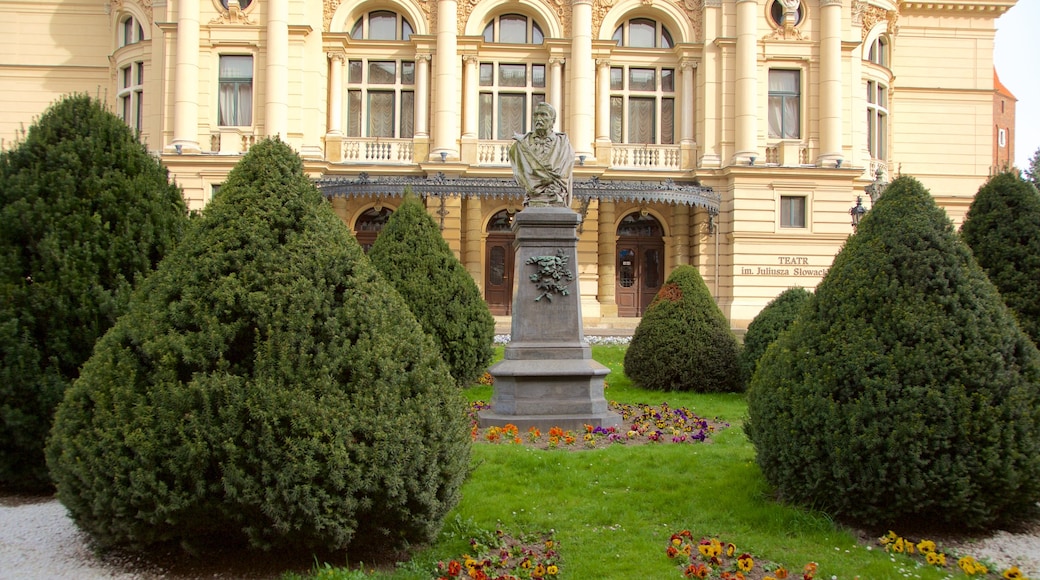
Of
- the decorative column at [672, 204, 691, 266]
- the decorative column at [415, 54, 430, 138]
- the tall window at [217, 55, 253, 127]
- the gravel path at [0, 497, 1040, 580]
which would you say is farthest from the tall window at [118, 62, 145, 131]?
the gravel path at [0, 497, 1040, 580]

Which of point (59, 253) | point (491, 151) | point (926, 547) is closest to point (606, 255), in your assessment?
point (491, 151)

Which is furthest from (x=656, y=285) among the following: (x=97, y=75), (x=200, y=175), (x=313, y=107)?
(x=97, y=75)

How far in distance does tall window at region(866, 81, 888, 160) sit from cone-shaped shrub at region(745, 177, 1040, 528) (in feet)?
92.4

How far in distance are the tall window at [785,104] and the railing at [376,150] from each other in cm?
1305

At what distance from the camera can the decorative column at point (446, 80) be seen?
27969 millimetres

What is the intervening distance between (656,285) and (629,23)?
9845 mm

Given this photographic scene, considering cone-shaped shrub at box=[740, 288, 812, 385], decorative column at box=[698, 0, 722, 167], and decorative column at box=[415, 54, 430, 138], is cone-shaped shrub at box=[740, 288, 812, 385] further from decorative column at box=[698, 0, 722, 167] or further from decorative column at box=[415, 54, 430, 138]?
decorative column at box=[415, 54, 430, 138]

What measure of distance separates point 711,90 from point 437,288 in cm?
1958

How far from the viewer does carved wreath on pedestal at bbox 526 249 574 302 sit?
32.0 ft

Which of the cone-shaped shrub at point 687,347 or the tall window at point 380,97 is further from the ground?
the tall window at point 380,97

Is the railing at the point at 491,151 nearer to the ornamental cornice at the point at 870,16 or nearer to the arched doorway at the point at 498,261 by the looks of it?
the arched doorway at the point at 498,261

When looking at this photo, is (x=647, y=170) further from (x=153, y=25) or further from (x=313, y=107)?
(x=153, y=25)

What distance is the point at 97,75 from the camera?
31.1 m

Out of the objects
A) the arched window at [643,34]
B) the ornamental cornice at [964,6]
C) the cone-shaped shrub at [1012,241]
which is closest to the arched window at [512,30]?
the arched window at [643,34]
